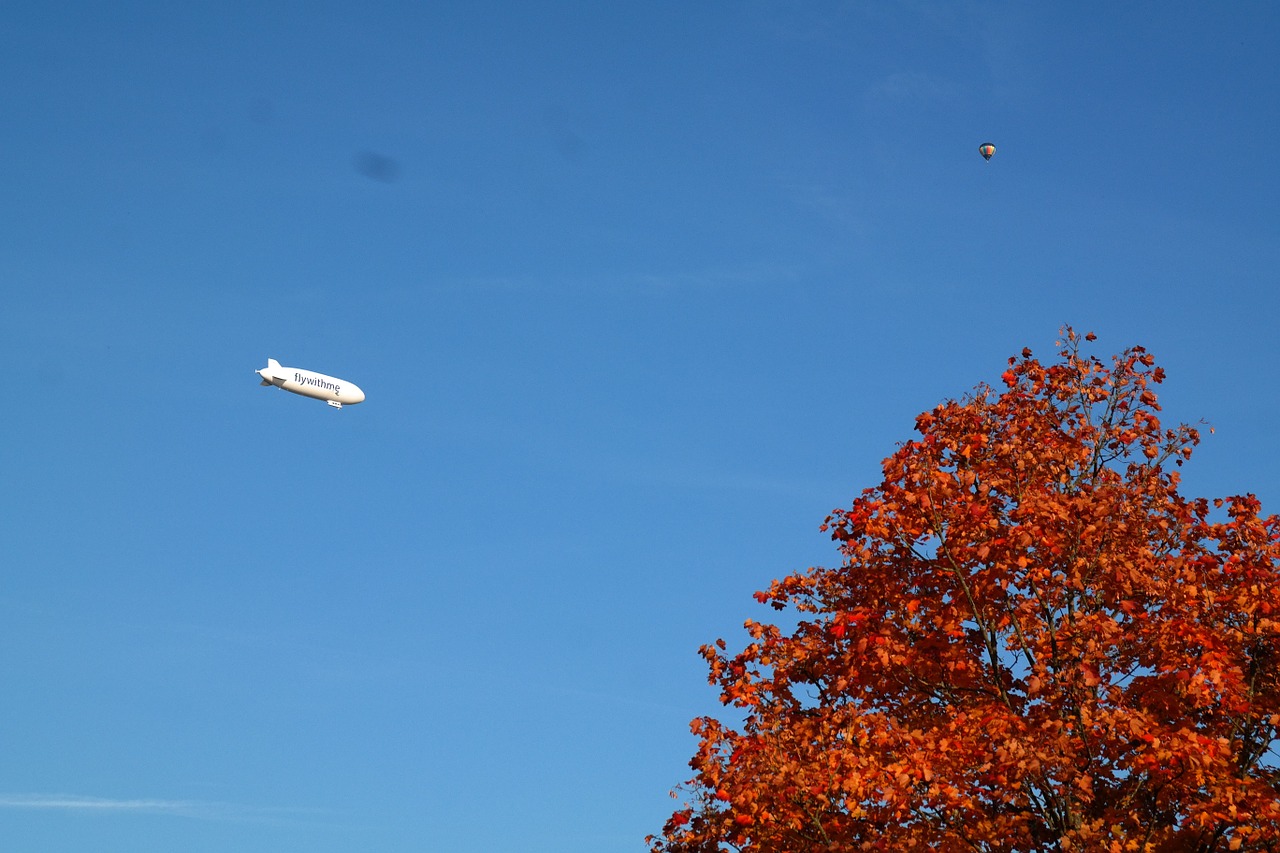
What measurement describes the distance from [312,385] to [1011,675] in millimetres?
114568

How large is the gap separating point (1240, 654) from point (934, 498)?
16.4ft

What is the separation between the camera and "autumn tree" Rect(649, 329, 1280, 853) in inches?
759

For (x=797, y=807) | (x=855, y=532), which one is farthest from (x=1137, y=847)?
(x=855, y=532)

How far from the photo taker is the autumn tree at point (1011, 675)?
1928cm

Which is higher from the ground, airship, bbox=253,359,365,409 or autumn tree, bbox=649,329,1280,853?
airship, bbox=253,359,365,409

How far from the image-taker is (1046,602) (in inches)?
837

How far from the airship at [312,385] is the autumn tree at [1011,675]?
10510 centimetres

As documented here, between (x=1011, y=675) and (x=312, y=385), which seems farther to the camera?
(x=312, y=385)

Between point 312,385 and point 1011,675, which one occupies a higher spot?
point 312,385

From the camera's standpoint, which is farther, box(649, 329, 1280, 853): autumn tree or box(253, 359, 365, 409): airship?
box(253, 359, 365, 409): airship

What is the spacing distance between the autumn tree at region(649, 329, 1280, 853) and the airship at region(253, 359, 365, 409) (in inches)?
4138

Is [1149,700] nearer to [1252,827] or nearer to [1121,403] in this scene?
[1252,827]

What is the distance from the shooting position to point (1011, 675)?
2164 cm

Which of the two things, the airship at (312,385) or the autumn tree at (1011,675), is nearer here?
the autumn tree at (1011,675)
